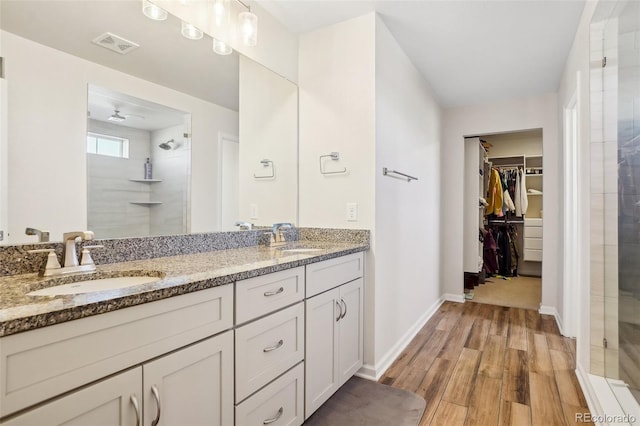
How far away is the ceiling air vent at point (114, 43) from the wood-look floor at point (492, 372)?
2.30 m

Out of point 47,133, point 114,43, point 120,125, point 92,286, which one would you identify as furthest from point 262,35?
point 92,286

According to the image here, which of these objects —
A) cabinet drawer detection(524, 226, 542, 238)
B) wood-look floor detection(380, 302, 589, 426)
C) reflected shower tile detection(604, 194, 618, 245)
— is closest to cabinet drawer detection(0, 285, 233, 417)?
wood-look floor detection(380, 302, 589, 426)

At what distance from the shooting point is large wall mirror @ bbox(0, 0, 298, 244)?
118 cm

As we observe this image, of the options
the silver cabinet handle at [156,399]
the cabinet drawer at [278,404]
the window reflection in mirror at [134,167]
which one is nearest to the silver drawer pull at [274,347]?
the cabinet drawer at [278,404]

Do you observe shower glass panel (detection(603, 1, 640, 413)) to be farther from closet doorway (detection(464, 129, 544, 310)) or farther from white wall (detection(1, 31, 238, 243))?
closet doorway (detection(464, 129, 544, 310))

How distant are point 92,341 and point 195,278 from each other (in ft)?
1.06

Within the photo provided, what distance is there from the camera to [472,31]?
2.46 metres

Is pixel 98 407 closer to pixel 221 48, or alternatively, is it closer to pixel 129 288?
pixel 129 288

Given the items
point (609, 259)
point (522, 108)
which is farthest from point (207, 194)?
point (522, 108)

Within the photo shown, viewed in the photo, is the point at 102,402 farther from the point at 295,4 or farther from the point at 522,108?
the point at 522,108

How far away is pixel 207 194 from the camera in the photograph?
1.90 metres

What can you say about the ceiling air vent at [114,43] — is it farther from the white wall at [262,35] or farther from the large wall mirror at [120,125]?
the white wall at [262,35]

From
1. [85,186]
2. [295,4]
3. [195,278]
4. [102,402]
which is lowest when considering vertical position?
[102,402]

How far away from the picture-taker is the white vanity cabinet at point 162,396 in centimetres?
79
